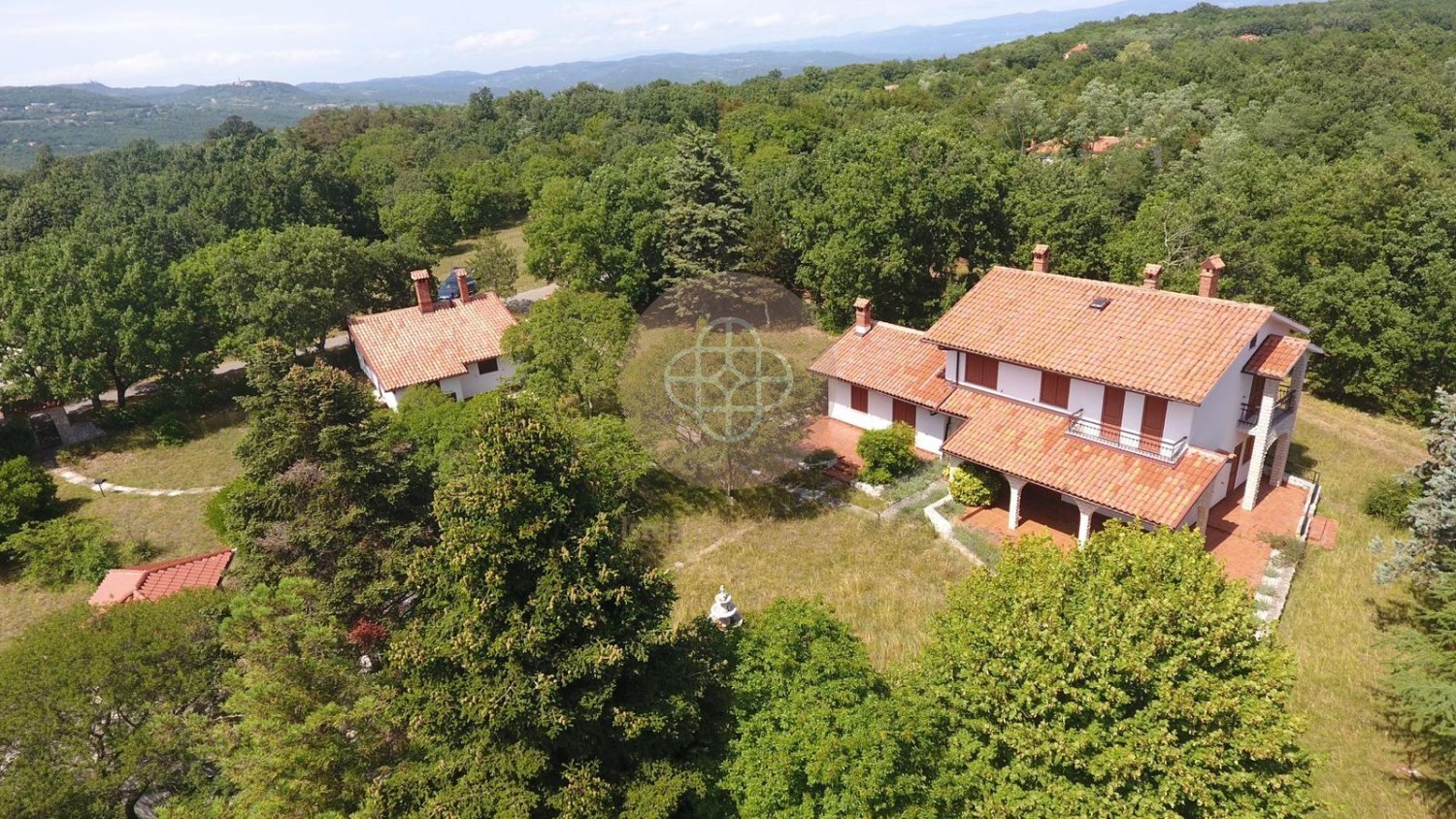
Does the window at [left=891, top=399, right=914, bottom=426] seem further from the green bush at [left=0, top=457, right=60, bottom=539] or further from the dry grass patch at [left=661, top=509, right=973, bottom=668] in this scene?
the green bush at [left=0, top=457, right=60, bottom=539]

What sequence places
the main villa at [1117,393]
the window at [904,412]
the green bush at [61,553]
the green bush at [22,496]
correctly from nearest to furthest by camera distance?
the main villa at [1117,393] < the green bush at [61,553] < the green bush at [22,496] < the window at [904,412]

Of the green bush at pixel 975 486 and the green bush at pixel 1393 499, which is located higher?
the green bush at pixel 975 486

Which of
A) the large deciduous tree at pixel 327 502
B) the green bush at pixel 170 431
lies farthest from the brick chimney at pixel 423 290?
the large deciduous tree at pixel 327 502

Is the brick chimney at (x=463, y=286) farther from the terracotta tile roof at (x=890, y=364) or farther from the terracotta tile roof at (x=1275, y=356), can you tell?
the terracotta tile roof at (x=1275, y=356)

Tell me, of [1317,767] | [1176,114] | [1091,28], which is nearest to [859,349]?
[1317,767]

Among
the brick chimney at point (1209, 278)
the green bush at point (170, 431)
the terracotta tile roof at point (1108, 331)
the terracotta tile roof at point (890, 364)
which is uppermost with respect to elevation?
the brick chimney at point (1209, 278)

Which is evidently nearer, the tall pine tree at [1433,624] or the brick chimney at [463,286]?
the tall pine tree at [1433,624]
